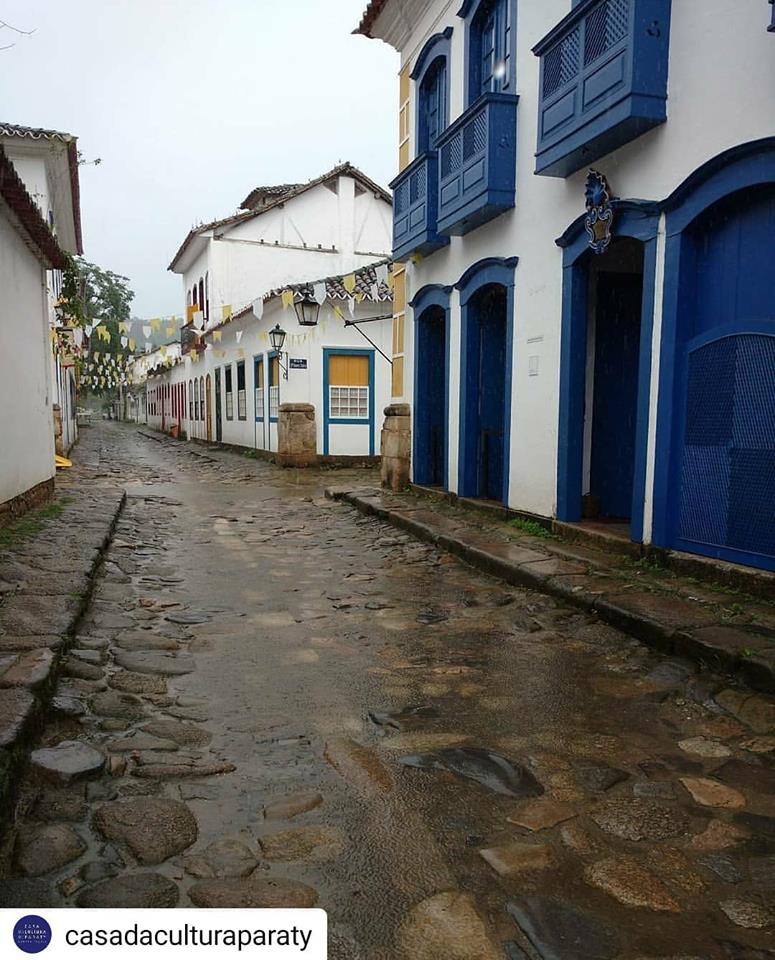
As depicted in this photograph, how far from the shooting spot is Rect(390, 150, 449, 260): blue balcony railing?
384 inches

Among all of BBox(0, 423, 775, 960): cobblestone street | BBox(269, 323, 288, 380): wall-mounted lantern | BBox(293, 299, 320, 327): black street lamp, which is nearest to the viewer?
BBox(0, 423, 775, 960): cobblestone street

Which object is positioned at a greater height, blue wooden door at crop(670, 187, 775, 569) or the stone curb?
blue wooden door at crop(670, 187, 775, 569)

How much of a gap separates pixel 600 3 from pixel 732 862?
6221 millimetres

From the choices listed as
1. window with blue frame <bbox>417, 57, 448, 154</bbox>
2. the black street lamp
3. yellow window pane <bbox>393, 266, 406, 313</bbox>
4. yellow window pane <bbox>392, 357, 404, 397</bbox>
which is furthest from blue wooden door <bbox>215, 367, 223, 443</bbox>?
A: window with blue frame <bbox>417, 57, 448, 154</bbox>

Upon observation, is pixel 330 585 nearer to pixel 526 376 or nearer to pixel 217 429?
pixel 526 376

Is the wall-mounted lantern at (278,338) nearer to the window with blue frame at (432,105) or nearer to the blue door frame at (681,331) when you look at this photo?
the window with blue frame at (432,105)

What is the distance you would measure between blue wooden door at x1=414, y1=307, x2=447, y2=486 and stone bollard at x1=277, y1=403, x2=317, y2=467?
5.80 metres

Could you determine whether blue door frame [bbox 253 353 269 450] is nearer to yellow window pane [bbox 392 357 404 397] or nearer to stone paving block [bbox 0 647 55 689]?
yellow window pane [bbox 392 357 404 397]

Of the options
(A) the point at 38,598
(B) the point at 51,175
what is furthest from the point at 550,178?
(B) the point at 51,175

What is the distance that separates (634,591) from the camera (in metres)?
5.11

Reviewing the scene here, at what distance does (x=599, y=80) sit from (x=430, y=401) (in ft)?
18.4

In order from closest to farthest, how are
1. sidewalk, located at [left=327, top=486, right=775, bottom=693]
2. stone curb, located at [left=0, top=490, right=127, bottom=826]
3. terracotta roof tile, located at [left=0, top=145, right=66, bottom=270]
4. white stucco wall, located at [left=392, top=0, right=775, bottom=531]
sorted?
1. stone curb, located at [left=0, top=490, right=127, bottom=826]
2. sidewalk, located at [left=327, top=486, right=775, bottom=693]
3. white stucco wall, located at [left=392, top=0, right=775, bottom=531]
4. terracotta roof tile, located at [left=0, top=145, right=66, bottom=270]

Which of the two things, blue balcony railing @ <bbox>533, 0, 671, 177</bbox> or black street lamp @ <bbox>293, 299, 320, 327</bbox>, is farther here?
black street lamp @ <bbox>293, 299, 320, 327</bbox>

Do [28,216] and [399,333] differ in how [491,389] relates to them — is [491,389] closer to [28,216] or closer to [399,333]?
[399,333]
